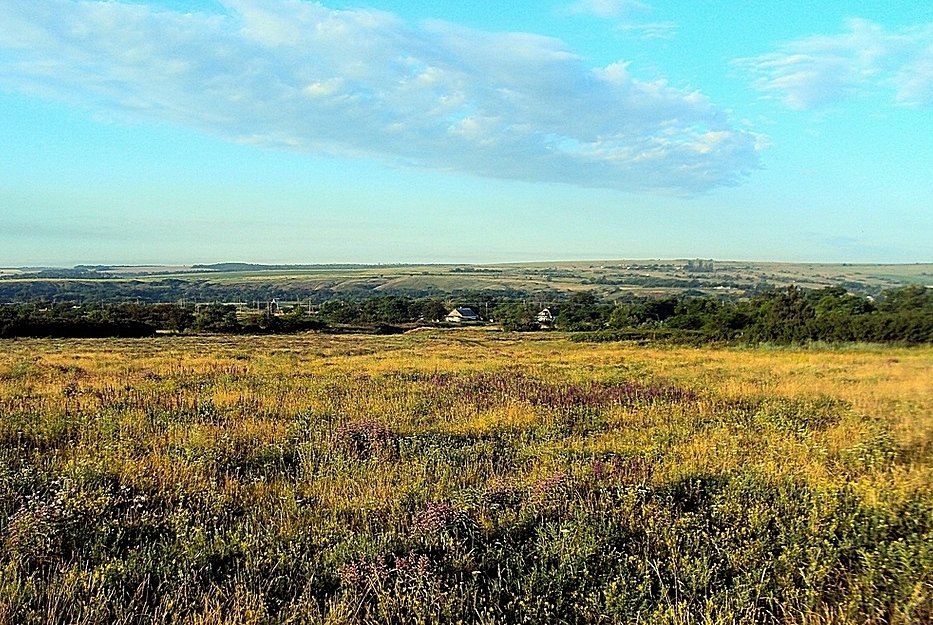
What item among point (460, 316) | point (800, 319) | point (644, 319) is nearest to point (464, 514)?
point (800, 319)

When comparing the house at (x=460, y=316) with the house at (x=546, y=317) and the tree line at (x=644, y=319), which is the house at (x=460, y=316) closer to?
the tree line at (x=644, y=319)

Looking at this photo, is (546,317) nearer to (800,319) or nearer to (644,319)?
(644,319)

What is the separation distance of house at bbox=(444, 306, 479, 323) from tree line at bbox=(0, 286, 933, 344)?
156cm

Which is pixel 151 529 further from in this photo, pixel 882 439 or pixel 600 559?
pixel 882 439

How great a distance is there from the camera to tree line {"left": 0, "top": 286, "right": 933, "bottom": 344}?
71.7 feet

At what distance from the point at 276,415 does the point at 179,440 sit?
2.55 meters

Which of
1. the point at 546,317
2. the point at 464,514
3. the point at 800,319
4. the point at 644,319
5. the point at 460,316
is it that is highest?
the point at 464,514

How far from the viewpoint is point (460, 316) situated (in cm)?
10675

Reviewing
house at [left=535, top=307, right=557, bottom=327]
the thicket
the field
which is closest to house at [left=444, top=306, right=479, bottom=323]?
house at [left=535, top=307, right=557, bottom=327]

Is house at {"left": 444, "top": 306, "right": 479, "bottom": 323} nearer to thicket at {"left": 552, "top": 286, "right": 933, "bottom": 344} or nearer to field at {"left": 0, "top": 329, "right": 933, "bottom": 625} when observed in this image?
thicket at {"left": 552, "top": 286, "right": 933, "bottom": 344}

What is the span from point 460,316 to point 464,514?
101229 mm

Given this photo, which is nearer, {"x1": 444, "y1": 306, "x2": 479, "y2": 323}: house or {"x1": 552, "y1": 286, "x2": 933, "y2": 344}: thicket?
{"x1": 552, "y1": 286, "x2": 933, "y2": 344}: thicket

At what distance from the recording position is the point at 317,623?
12.9 feet

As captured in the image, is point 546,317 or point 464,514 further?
point 546,317
